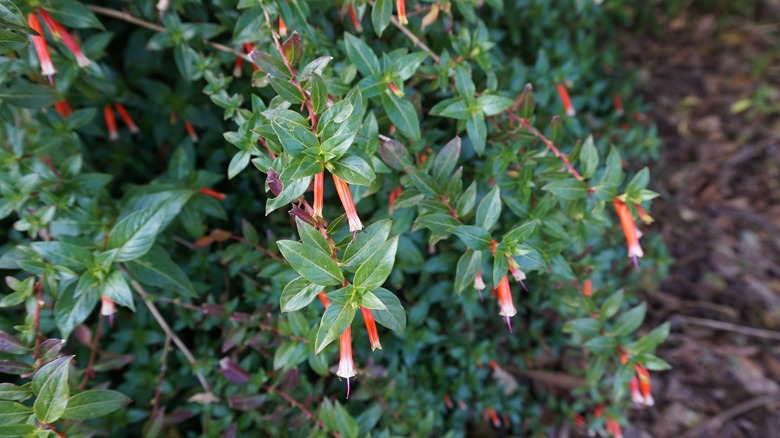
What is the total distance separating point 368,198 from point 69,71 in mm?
1216

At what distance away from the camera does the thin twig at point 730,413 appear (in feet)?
9.55

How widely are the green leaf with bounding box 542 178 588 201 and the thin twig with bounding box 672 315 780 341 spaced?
1982 mm

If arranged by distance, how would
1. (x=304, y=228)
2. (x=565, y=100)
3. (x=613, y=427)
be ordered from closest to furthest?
A: (x=304, y=228) → (x=613, y=427) → (x=565, y=100)

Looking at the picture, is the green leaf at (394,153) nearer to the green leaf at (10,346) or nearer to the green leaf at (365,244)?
the green leaf at (365,244)

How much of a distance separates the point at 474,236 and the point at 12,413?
1300 mm

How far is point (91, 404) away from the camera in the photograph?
1.50 m

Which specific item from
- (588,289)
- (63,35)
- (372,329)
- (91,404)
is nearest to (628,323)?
(588,289)

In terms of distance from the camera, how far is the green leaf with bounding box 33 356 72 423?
4.57 feet

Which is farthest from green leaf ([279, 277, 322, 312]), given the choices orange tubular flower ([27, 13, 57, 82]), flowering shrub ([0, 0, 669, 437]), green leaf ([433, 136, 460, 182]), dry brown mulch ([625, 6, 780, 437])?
dry brown mulch ([625, 6, 780, 437])

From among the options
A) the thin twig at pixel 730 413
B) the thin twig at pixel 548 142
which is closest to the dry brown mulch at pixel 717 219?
the thin twig at pixel 730 413

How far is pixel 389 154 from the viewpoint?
1.70 m

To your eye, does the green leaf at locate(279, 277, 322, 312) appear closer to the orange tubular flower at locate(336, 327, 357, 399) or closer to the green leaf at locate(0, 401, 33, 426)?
the orange tubular flower at locate(336, 327, 357, 399)

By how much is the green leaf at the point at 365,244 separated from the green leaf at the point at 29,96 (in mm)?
1344

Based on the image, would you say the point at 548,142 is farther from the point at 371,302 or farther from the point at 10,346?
the point at 10,346
